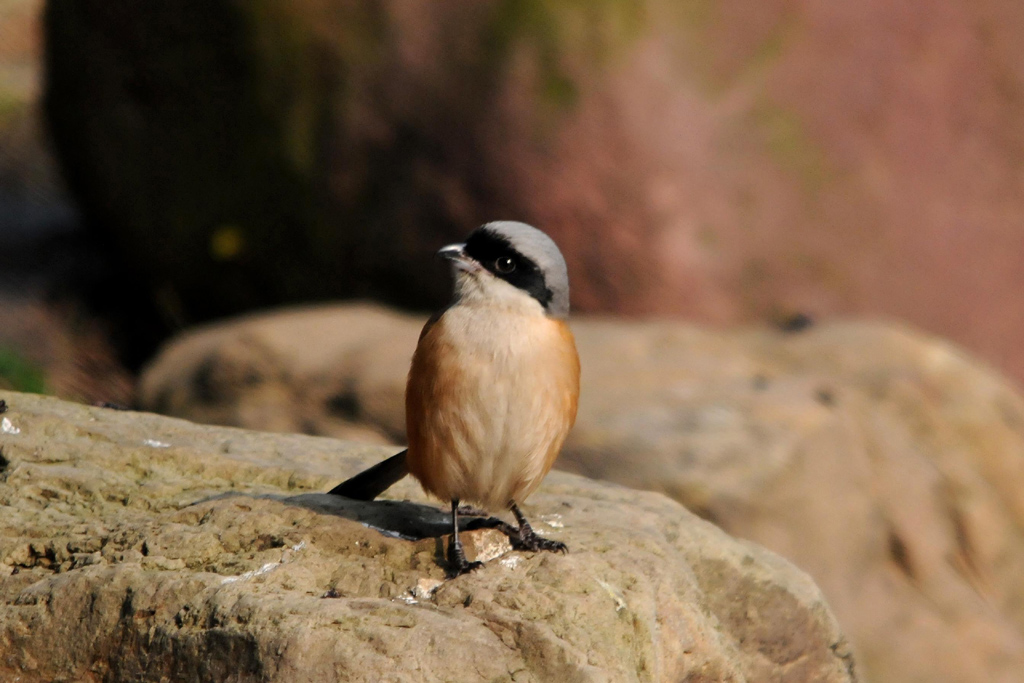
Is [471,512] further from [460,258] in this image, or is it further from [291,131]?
[291,131]

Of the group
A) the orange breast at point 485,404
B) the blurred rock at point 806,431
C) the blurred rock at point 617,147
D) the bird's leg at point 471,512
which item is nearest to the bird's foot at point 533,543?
the orange breast at point 485,404

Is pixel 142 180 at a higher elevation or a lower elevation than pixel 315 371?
higher

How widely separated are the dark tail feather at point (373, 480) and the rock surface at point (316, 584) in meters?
0.08

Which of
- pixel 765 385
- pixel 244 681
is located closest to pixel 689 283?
pixel 765 385

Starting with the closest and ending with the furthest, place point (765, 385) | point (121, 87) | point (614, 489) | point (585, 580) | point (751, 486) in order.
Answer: point (585, 580) < point (614, 489) < point (751, 486) < point (765, 385) < point (121, 87)

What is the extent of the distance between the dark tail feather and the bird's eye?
29.7 inches

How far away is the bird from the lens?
4.17 meters

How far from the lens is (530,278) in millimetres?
4383

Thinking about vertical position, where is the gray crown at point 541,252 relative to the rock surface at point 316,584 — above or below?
above

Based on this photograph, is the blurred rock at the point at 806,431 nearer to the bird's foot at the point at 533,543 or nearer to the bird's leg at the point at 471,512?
the bird's leg at the point at 471,512

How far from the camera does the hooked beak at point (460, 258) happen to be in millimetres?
4402

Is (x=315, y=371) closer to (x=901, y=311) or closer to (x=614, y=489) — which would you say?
(x=614, y=489)

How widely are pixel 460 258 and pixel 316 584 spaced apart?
1262 millimetres

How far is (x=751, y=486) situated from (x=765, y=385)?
3.82ft
